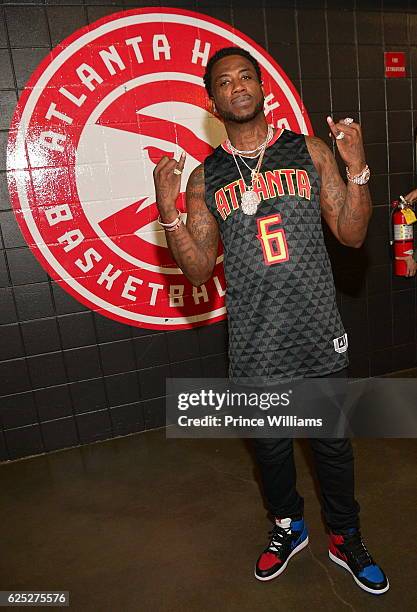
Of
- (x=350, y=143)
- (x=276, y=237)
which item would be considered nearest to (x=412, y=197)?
(x=350, y=143)

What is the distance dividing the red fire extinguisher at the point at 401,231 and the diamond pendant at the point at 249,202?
6.09 ft

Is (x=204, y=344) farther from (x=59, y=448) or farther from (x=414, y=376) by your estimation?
(x=414, y=376)

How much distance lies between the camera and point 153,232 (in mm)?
2875

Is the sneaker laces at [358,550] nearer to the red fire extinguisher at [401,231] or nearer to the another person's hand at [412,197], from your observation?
the red fire extinguisher at [401,231]

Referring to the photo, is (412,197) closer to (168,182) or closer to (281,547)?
(168,182)

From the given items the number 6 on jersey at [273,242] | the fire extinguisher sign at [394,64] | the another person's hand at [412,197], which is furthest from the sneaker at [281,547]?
the fire extinguisher sign at [394,64]

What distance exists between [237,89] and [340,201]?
0.51m

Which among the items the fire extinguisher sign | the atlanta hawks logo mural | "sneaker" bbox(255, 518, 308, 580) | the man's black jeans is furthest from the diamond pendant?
the fire extinguisher sign

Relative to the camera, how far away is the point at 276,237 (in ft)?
5.32

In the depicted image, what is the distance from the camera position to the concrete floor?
174 cm

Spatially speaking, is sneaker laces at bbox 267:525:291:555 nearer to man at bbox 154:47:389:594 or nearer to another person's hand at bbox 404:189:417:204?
man at bbox 154:47:389:594

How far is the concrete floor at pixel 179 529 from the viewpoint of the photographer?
1736 mm

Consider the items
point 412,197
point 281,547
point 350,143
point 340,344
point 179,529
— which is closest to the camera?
point 350,143

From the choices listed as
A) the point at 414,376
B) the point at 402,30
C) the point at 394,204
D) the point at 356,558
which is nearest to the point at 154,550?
the point at 356,558
